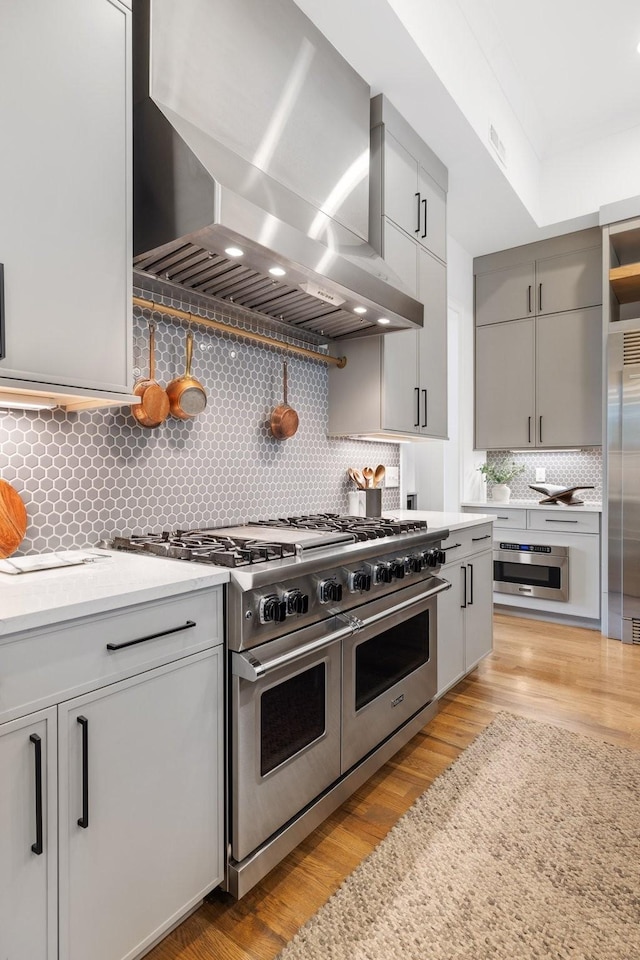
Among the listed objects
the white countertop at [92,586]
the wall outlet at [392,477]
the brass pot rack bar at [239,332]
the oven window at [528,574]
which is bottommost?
the oven window at [528,574]

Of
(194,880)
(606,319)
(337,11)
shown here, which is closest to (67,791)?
(194,880)

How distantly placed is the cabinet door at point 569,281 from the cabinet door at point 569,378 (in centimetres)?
8

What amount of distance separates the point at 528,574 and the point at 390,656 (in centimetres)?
260

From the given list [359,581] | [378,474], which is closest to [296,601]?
[359,581]

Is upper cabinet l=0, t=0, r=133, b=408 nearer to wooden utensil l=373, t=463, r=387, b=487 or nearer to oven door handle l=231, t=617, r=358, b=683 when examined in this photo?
oven door handle l=231, t=617, r=358, b=683

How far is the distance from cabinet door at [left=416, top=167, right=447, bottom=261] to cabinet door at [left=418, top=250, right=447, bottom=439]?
8cm

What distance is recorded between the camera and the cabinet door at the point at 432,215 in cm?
304

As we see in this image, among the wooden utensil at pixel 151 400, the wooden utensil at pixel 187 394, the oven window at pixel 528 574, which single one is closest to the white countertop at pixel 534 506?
the oven window at pixel 528 574

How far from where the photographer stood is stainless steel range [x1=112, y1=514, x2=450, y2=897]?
1446 millimetres

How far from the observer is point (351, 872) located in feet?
5.19

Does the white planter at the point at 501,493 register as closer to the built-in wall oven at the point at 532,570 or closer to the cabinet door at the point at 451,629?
the built-in wall oven at the point at 532,570

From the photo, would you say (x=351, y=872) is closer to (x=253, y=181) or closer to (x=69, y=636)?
(x=69, y=636)

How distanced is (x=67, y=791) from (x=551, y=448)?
435 centimetres

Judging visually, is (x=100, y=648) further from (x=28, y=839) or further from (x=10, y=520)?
(x=10, y=520)
